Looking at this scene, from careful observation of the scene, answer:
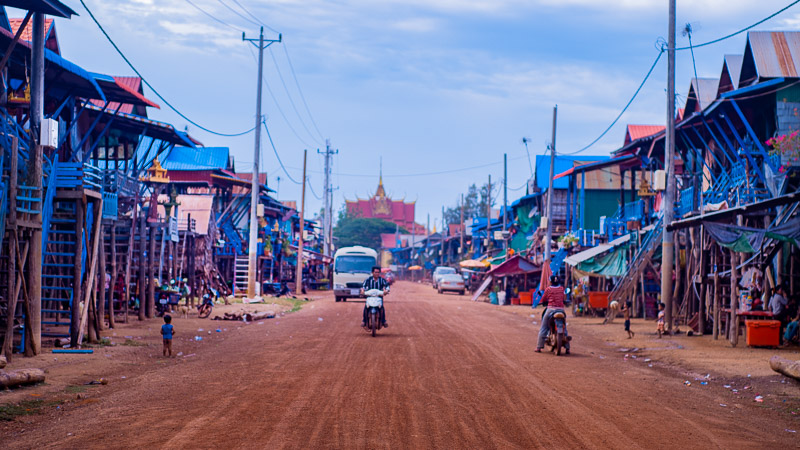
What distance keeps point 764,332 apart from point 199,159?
3197 centimetres

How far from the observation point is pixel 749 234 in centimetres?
1631

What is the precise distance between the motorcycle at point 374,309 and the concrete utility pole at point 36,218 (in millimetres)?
7260

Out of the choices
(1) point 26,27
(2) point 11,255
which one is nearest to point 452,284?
(1) point 26,27

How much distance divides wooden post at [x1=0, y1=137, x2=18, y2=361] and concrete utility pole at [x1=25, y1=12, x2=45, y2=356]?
0.42 metres

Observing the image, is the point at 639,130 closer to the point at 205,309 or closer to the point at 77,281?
the point at 205,309

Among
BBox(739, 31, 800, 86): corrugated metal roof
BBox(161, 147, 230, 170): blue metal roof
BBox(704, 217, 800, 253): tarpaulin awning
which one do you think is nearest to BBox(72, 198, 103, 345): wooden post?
BBox(704, 217, 800, 253): tarpaulin awning

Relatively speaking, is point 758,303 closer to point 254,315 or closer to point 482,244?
point 254,315

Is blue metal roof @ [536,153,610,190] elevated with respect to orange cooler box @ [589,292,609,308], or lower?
elevated

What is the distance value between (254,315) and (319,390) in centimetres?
1612

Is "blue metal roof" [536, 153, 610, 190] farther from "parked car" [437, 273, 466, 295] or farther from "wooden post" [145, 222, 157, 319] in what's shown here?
"wooden post" [145, 222, 157, 319]

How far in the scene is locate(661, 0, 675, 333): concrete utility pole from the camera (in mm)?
20891

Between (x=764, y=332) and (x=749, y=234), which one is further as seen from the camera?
(x=749, y=234)

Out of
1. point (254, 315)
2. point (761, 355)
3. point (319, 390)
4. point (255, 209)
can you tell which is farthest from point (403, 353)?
point (255, 209)

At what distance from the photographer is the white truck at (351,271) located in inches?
1483
